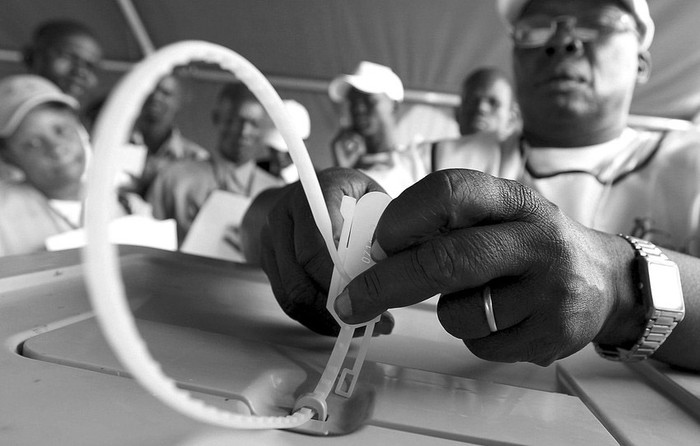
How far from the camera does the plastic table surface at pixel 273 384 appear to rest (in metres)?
0.33

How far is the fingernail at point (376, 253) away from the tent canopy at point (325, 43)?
11.0 feet

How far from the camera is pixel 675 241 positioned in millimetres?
1103

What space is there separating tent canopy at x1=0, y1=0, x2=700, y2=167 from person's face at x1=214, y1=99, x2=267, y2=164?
1271mm

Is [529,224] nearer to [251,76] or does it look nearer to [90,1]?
[251,76]

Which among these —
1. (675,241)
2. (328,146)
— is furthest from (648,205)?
(328,146)

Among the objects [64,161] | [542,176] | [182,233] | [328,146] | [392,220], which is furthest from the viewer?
[328,146]

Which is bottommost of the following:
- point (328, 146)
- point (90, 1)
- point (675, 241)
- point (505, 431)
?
point (328, 146)

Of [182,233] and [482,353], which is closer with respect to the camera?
[482,353]

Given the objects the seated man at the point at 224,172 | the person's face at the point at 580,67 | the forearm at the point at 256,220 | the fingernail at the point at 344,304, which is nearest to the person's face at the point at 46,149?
the seated man at the point at 224,172

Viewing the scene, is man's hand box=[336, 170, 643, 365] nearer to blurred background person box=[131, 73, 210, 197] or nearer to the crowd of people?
the crowd of people

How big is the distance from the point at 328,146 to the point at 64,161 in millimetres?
2650

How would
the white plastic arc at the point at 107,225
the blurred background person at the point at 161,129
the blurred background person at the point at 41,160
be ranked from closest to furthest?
the white plastic arc at the point at 107,225 → the blurred background person at the point at 41,160 → the blurred background person at the point at 161,129

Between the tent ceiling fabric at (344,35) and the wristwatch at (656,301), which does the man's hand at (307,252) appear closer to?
the wristwatch at (656,301)

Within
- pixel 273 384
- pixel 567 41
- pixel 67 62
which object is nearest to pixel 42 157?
pixel 67 62
